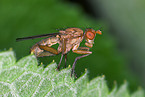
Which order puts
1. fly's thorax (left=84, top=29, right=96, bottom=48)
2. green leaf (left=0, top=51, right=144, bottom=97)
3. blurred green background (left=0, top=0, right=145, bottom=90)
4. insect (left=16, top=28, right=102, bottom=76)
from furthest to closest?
blurred green background (left=0, top=0, right=145, bottom=90), fly's thorax (left=84, top=29, right=96, bottom=48), insect (left=16, top=28, right=102, bottom=76), green leaf (left=0, top=51, right=144, bottom=97)

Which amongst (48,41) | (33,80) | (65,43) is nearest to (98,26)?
(65,43)

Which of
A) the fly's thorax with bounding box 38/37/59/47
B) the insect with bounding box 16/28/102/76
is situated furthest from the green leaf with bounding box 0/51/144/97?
the fly's thorax with bounding box 38/37/59/47

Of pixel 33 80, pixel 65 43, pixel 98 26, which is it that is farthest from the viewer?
pixel 98 26

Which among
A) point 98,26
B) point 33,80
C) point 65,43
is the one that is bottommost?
point 33,80

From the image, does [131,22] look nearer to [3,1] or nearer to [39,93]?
[3,1]

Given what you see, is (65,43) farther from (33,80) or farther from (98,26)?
(98,26)

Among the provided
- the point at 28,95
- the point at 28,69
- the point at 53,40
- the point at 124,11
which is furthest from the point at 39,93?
the point at 124,11

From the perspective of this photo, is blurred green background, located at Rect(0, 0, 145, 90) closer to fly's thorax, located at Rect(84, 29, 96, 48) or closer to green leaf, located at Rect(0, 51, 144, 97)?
fly's thorax, located at Rect(84, 29, 96, 48)
